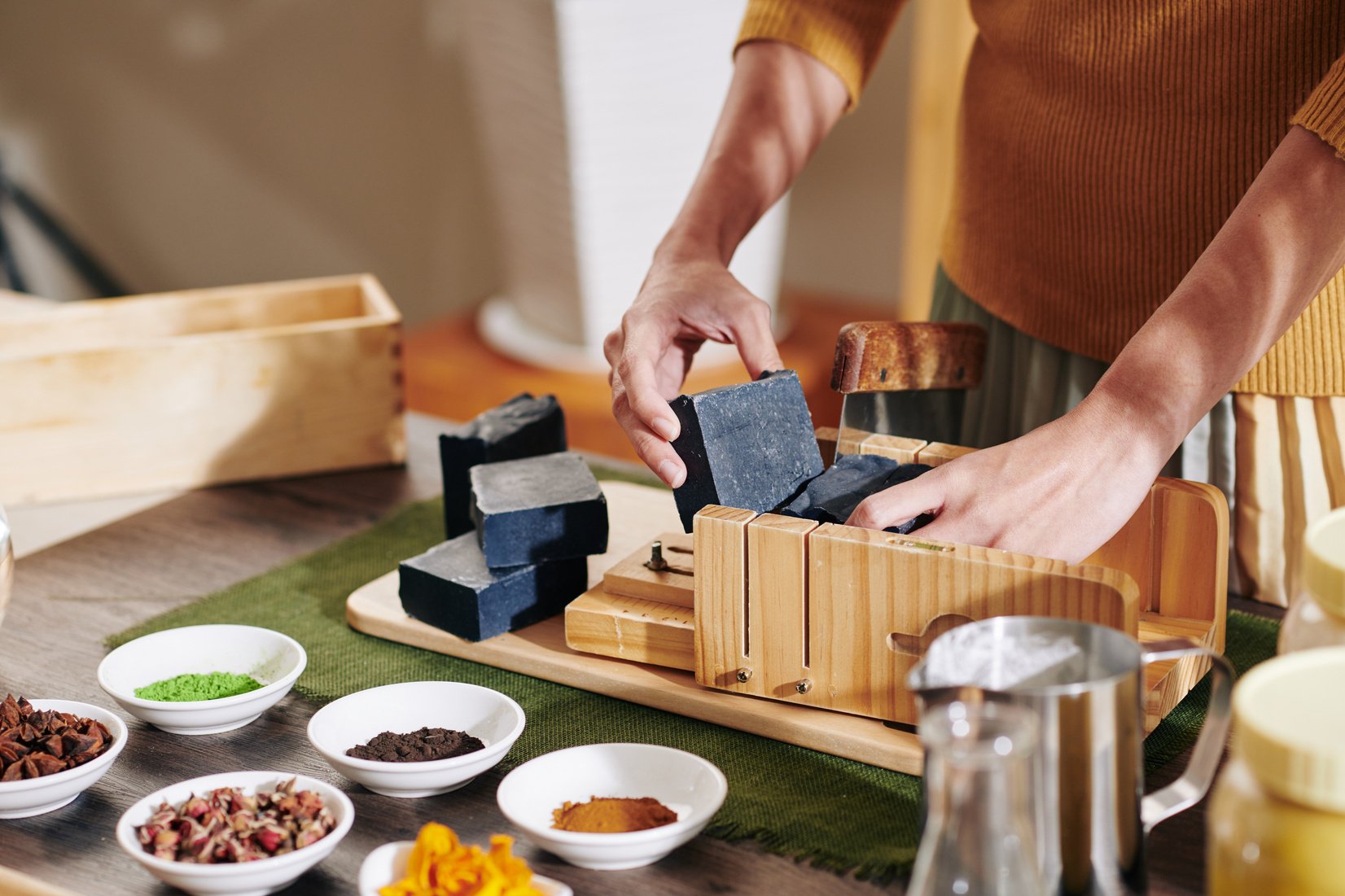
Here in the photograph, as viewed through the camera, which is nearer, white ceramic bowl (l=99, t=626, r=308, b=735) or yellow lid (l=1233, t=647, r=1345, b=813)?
yellow lid (l=1233, t=647, r=1345, b=813)

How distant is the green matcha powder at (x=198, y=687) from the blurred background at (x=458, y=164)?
199cm

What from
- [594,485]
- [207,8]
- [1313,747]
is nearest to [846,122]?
[207,8]

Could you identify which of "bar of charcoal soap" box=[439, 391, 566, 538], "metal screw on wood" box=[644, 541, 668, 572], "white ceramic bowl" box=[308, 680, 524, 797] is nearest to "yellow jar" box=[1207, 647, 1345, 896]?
"white ceramic bowl" box=[308, 680, 524, 797]

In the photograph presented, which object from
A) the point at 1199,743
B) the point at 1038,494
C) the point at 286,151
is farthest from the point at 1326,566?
the point at 286,151

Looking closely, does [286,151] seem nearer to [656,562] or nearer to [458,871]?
[656,562]

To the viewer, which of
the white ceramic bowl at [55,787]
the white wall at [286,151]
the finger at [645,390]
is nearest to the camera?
the white ceramic bowl at [55,787]

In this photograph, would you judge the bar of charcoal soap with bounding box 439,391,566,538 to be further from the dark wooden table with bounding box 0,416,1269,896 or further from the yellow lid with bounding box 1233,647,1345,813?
the yellow lid with bounding box 1233,647,1345,813

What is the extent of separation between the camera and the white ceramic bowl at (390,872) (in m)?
0.75

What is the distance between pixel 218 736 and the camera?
39.6 inches

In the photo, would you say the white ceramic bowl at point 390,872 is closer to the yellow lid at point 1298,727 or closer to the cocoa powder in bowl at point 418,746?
the cocoa powder in bowl at point 418,746

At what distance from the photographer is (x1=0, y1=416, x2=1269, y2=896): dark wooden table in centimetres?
81

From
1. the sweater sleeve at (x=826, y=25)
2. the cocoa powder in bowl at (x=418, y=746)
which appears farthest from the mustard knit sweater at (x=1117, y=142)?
the cocoa powder in bowl at (x=418, y=746)

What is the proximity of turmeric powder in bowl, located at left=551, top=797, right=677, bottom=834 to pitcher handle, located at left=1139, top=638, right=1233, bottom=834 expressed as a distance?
0.30 metres

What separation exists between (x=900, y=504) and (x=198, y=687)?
0.59 m
